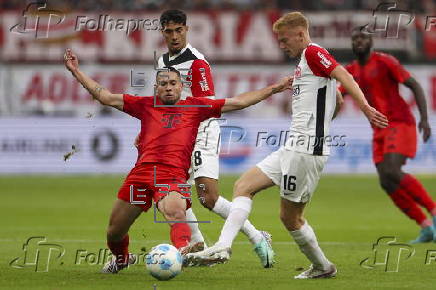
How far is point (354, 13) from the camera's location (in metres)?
29.6

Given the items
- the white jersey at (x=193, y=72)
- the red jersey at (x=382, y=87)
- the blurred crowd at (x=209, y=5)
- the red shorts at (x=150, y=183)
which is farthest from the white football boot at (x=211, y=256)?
the blurred crowd at (x=209, y=5)

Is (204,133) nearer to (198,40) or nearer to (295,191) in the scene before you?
(295,191)

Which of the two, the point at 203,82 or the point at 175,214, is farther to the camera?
the point at 203,82

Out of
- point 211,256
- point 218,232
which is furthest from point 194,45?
point 211,256

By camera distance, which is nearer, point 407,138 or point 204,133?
point 204,133

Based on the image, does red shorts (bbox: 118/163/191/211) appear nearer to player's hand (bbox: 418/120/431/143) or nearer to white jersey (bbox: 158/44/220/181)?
white jersey (bbox: 158/44/220/181)

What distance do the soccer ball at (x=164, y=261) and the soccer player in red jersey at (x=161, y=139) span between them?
233mm

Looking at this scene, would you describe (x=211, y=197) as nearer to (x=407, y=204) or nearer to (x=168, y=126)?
(x=168, y=126)

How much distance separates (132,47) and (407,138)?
18658mm

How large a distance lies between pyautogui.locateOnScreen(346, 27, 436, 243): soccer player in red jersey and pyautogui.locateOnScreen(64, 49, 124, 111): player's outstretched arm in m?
4.62

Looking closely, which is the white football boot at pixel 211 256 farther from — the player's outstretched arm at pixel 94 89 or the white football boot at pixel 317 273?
the player's outstretched arm at pixel 94 89

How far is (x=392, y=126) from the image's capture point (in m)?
12.4

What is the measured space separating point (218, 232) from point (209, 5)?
17862mm

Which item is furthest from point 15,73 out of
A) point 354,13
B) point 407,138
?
point 407,138
